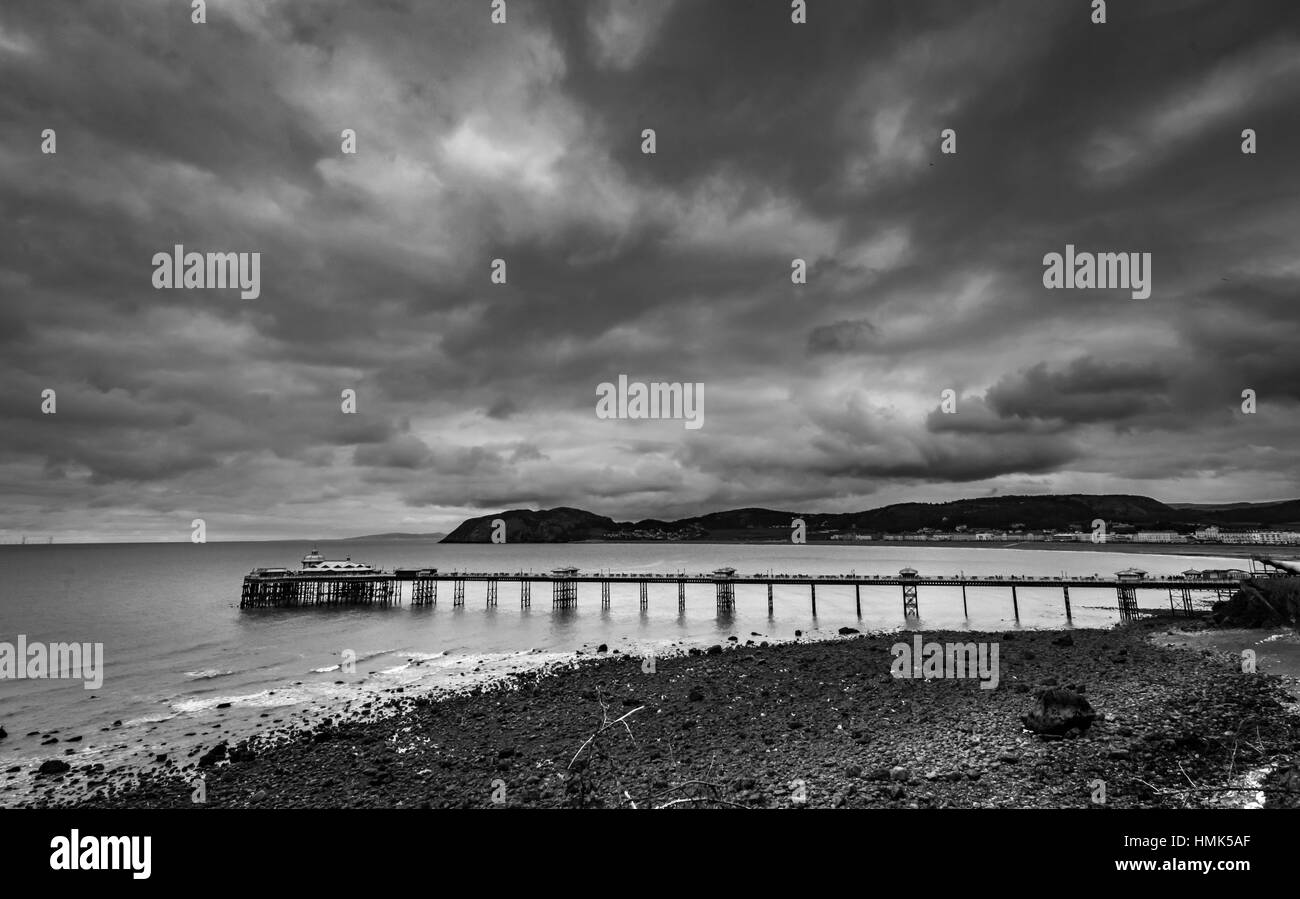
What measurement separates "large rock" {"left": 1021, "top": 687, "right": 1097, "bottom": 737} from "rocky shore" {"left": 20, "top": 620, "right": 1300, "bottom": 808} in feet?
0.47

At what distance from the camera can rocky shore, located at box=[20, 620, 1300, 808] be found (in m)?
13.5

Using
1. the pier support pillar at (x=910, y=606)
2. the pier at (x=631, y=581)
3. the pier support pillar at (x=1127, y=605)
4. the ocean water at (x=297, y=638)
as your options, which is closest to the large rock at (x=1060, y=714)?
the ocean water at (x=297, y=638)

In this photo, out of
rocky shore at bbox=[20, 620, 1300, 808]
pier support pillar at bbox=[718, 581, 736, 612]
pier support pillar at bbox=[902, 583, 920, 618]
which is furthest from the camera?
pier support pillar at bbox=[718, 581, 736, 612]

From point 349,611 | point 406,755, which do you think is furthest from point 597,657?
point 349,611

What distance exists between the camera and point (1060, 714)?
16719mm

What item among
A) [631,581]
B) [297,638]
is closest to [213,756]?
[297,638]

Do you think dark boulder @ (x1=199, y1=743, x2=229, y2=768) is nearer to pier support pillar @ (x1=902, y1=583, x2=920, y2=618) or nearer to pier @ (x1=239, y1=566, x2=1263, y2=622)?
pier @ (x1=239, y1=566, x2=1263, y2=622)

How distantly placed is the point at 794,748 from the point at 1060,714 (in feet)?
23.4

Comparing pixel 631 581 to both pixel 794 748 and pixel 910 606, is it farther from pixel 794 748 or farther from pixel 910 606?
pixel 794 748

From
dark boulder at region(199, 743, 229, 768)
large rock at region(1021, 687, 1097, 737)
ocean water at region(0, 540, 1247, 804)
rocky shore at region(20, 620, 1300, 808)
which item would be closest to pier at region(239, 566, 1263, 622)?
ocean water at region(0, 540, 1247, 804)

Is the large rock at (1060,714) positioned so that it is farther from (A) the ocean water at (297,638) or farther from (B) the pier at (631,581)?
(B) the pier at (631,581)

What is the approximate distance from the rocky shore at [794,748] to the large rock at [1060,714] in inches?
5.6
